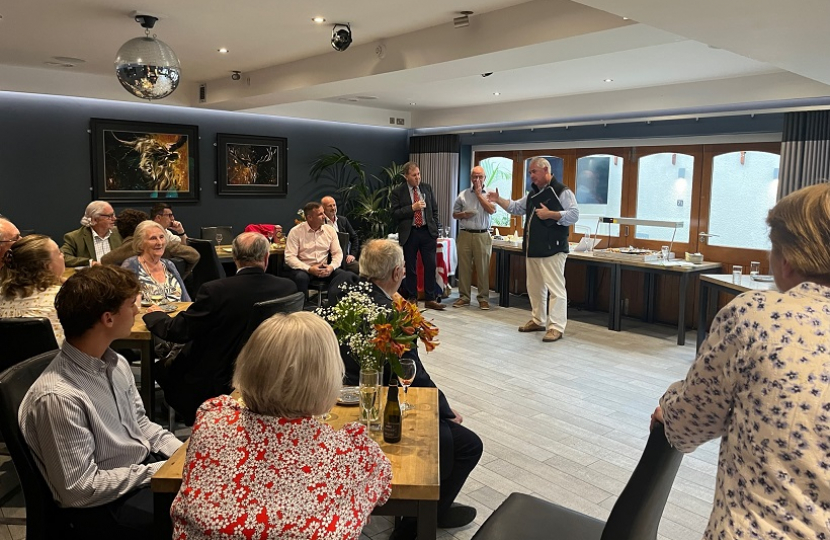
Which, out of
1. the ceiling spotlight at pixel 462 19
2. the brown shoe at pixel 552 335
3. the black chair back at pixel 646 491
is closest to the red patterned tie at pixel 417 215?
the brown shoe at pixel 552 335

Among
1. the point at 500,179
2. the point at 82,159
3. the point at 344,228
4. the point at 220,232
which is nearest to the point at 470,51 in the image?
the point at 344,228

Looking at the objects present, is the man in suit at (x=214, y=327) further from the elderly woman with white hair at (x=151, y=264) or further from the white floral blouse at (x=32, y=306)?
the elderly woman with white hair at (x=151, y=264)

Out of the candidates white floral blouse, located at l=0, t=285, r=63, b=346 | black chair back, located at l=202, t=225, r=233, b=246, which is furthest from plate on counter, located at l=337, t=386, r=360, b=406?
black chair back, located at l=202, t=225, r=233, b=246

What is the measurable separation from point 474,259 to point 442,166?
2.25 m

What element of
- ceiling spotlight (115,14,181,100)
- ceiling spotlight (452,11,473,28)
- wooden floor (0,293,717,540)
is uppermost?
ceiling spotlight (452,11,473,28)

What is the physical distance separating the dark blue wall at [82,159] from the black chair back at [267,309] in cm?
502

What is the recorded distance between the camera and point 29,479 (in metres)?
1.76

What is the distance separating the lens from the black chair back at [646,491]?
1.50 meters

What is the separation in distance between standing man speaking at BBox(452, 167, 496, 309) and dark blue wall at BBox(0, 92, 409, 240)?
7.96ft

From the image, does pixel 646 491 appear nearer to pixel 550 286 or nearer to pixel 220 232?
pixel 550 286

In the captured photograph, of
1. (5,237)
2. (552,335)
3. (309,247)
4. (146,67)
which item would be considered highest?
(146,67)

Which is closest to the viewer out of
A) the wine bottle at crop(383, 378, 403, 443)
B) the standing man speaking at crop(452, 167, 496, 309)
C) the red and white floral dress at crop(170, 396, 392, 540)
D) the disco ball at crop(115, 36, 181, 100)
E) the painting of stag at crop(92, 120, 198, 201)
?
the red and white floral dress at crop(170, 396, 392, 540)

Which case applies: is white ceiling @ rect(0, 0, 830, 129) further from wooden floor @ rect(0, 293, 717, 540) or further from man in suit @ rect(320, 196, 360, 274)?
wooden floor @ rect(0, 293, 717, 540)

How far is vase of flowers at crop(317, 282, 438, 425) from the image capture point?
6.36ft
